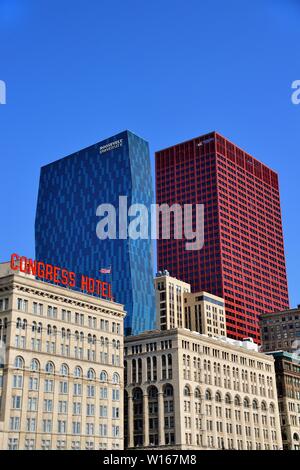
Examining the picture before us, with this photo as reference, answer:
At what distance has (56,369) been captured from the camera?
404ft

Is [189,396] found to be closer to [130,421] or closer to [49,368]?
[130,421]

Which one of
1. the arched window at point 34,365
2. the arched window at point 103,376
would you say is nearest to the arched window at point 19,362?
the arched window at point 34,365

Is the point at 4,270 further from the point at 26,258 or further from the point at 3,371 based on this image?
the point at 3,371

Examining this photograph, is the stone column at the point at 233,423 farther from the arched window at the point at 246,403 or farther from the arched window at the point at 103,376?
the arched window at the point at 103,376

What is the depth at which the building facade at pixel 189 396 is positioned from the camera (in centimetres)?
15000

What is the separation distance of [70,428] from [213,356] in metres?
54.8

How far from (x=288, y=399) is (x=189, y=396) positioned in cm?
5224

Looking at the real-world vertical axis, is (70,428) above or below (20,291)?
below

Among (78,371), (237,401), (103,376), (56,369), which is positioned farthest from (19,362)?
(237,401)

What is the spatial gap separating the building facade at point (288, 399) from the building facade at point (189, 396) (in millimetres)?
11873

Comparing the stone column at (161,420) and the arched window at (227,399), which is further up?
the arched window at (227,399)
